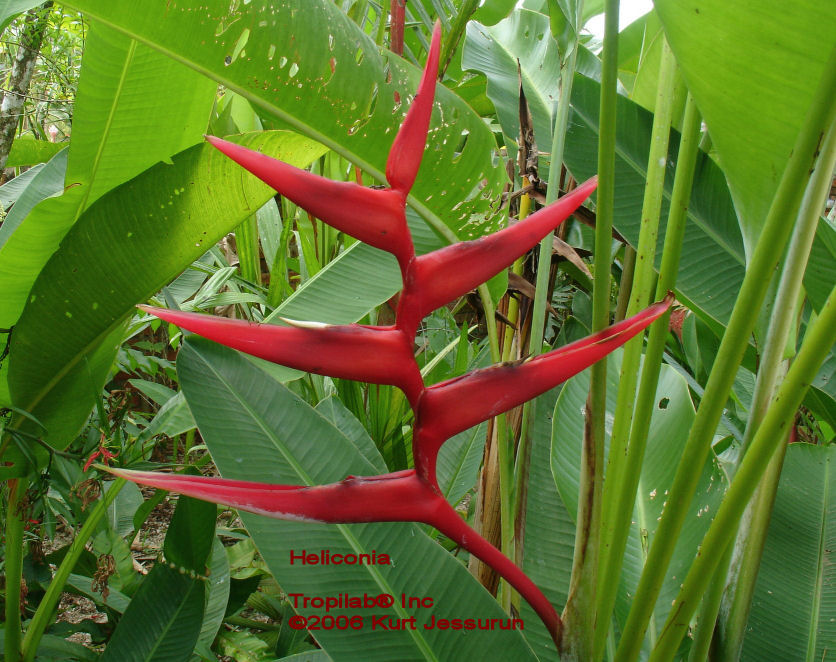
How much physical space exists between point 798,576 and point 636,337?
316 mm

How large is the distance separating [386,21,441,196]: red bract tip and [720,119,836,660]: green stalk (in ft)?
0.70

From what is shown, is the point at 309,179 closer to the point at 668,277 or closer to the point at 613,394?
the point at 668,277

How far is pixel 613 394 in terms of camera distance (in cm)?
58

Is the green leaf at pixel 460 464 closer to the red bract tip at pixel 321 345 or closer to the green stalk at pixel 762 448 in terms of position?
the green stalk at pixel 762 448

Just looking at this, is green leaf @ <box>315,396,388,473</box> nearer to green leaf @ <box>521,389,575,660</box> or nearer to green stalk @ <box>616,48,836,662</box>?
green leaf @ <box>521,389,575,660</box>

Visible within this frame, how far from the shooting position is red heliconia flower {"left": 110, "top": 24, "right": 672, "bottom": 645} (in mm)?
191

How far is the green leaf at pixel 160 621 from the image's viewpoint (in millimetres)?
625

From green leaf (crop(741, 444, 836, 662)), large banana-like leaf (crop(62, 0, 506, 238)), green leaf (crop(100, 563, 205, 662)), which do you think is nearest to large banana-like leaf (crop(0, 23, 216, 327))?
large banana-like leaf (crop(62, 0, 506, 238))

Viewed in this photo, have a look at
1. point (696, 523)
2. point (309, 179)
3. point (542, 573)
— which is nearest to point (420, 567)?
point (542, 573)

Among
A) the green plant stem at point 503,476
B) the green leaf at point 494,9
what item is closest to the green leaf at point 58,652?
the green plant stem at point 503,476

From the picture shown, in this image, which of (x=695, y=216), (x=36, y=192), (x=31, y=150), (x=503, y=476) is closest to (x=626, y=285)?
(x=695, y=216)

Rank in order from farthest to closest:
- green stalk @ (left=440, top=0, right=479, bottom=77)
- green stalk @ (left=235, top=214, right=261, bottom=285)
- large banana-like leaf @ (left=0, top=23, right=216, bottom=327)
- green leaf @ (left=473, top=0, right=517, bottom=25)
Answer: green leaf @ (left=473, top=0, right=517, bottom=25) < green stalk @ (left=235, top=214, right=261, bottom=285) < green stalk @ (left=440, top=0, right=479, bottom=77) < large banana-like leaf @ (left=0, top=23, right=216, bottom=327)

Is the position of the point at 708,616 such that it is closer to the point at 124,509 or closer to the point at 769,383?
the point at 769,383

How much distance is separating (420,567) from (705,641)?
20 centimetres
